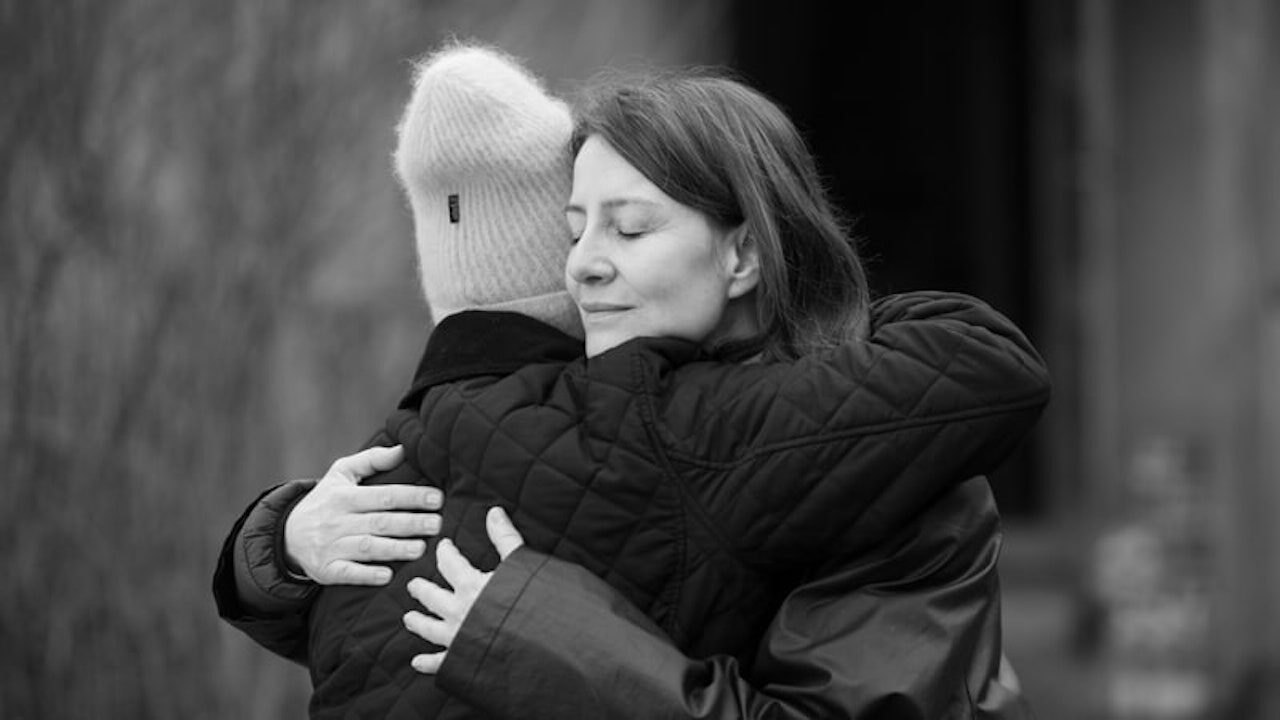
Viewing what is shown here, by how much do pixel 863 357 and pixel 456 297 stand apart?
0.57m

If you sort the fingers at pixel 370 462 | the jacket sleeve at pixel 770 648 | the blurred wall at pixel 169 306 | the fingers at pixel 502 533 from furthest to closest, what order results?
the blurred wall at pixel 169 306 < the fingers at pixel 370 462 < the fingers at pixel 502 533 < the jacket sleeve at pixel 770 648

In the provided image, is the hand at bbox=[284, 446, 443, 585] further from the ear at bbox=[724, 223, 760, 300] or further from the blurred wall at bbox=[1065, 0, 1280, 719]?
the blurred wall at bbox=[1065, 0, 1280, 719]

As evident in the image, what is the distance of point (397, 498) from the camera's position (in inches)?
91.1

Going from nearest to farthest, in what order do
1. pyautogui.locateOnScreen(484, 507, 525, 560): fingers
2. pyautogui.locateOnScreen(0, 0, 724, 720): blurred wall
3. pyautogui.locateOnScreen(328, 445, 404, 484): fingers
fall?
1. pyautogui.locateOnScreen(484, 507, 525, 560): fingers
2. pyautogui.locateOnScreen(328, 445, 404, 484): fingers
3. pyautogui.locateOnScreen(0, 0, 724, 720): blurred wall

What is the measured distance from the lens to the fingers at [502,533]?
2.18 m

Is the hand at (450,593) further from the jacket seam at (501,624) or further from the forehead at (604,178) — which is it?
the forehead at (604,178)

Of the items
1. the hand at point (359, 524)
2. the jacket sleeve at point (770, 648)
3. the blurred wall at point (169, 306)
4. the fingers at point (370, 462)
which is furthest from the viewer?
the blurred wall at point (169, 306)

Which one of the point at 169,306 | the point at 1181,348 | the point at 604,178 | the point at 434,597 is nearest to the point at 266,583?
the point at 434,597

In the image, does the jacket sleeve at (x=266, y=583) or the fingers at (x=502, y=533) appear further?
the jacket sleeve at (x=266, y=583)

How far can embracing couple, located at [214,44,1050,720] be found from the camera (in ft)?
6.90

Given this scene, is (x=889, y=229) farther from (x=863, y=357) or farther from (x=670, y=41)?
(x=863, y=357)

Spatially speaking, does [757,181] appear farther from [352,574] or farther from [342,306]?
[342,306]

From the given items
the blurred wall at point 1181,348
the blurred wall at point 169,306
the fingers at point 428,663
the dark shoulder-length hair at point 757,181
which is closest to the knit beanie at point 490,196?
the dark shoulder-length hair at point 757,181

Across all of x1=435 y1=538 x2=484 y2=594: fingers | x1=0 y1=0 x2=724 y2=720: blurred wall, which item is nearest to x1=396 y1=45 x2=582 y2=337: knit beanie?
x1=435 y1=538 x2=484 y2=594: fingers
